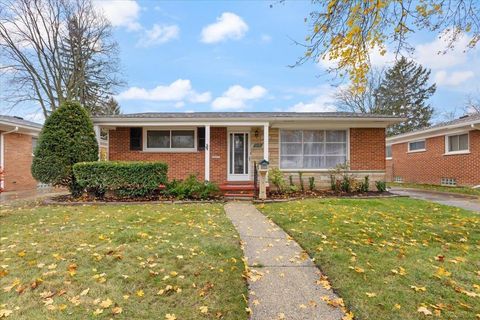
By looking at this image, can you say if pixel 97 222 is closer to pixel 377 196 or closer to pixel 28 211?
pixel 28 211

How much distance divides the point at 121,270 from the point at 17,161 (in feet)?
47.2

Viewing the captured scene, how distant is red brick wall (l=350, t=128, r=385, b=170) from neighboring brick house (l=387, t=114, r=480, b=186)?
462cm

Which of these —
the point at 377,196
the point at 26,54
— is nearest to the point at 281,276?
the point at 377,196

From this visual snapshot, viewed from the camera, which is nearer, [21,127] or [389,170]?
[21,127]

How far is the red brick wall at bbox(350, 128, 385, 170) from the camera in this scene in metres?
12.3

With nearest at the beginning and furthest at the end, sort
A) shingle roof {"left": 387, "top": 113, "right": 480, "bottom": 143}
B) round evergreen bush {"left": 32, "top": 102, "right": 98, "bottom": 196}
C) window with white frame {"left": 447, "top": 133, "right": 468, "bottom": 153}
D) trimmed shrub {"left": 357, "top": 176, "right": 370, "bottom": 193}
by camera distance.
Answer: round evergreen bush {"left": 32, "top": 102, "right": 98, "bottom": 196} < trimmed shrub {"left": 357, "top": 176, "right": 370, "bottom": 193} < shingle roof {"left": 387, "top": 113, "right": 480, "bottom": 143} < window with white frame {"left": 447, "top": 133, "right": 468, "bottom": 153}

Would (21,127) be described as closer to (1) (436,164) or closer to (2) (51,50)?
(2) (51,50)

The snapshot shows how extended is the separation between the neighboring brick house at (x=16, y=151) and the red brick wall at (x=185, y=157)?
17.1ft

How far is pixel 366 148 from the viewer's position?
12352 millimetres

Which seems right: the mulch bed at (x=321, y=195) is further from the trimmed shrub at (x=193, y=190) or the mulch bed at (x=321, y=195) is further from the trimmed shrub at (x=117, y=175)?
the trimmed shrub at (x=117, y=175)

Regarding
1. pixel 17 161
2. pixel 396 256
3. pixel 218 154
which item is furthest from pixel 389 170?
pixel 17 161

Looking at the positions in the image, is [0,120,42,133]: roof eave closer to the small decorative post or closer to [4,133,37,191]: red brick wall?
[4,133,37,191]: red brick wall

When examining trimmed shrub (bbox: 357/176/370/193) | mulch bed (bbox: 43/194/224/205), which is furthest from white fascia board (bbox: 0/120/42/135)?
trimmed shrub (bbox: 357/176/370/193)

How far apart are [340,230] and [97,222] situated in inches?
192
